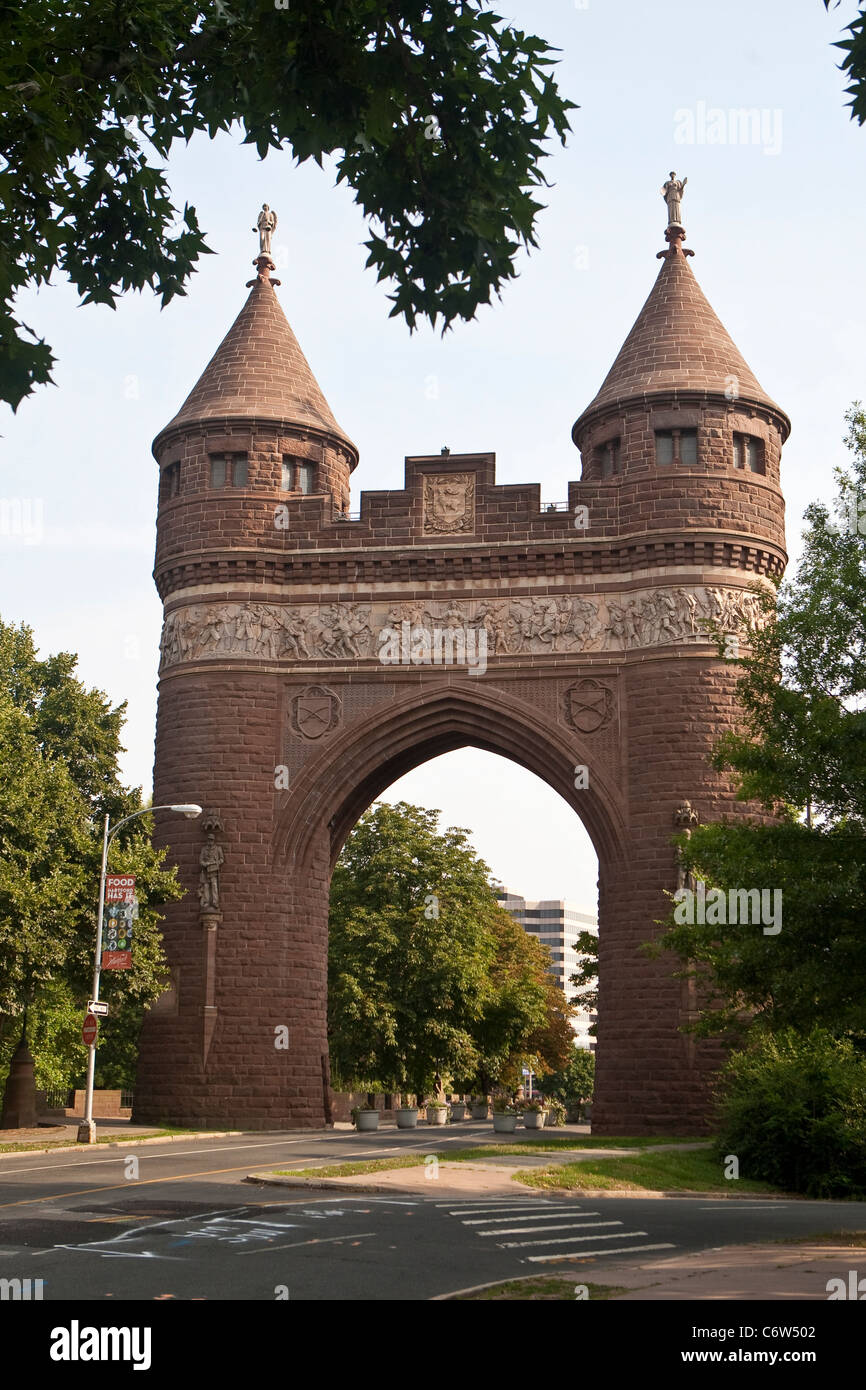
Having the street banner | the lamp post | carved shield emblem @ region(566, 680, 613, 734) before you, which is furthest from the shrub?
the street banner

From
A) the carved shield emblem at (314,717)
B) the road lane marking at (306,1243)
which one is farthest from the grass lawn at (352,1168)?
the carved shield emblem at (314,717)

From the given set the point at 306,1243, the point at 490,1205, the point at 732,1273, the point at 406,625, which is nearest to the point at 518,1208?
the point at 490,1205

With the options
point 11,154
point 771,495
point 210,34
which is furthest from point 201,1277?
point 771,495

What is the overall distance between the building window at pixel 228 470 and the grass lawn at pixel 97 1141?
55.3 feet

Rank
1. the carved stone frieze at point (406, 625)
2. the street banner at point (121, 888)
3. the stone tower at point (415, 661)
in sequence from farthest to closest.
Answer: the carved stone frieze at point (406, 625) → the stone tower at point (415, 661) → the street banner at point (121, 888)

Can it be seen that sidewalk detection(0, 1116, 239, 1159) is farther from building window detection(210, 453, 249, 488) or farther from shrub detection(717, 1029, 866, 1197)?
building window detection(210, 453, 249, 488)

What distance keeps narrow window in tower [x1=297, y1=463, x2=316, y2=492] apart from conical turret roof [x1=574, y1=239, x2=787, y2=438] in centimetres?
755

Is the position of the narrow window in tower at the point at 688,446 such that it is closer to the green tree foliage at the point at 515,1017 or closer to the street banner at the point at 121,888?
A: the street banner at the point at 121,888

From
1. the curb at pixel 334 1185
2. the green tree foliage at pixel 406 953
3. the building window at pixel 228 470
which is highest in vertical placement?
the building window at pixel 228 470

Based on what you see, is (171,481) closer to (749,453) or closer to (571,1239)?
(749,453)

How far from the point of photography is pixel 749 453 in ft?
129

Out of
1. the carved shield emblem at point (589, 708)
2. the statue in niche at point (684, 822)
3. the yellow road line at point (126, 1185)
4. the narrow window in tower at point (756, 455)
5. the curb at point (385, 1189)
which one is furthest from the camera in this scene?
the narrow window in tower at point (756, 455)

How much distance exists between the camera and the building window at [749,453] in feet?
128

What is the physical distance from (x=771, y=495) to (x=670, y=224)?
31.0 feet
